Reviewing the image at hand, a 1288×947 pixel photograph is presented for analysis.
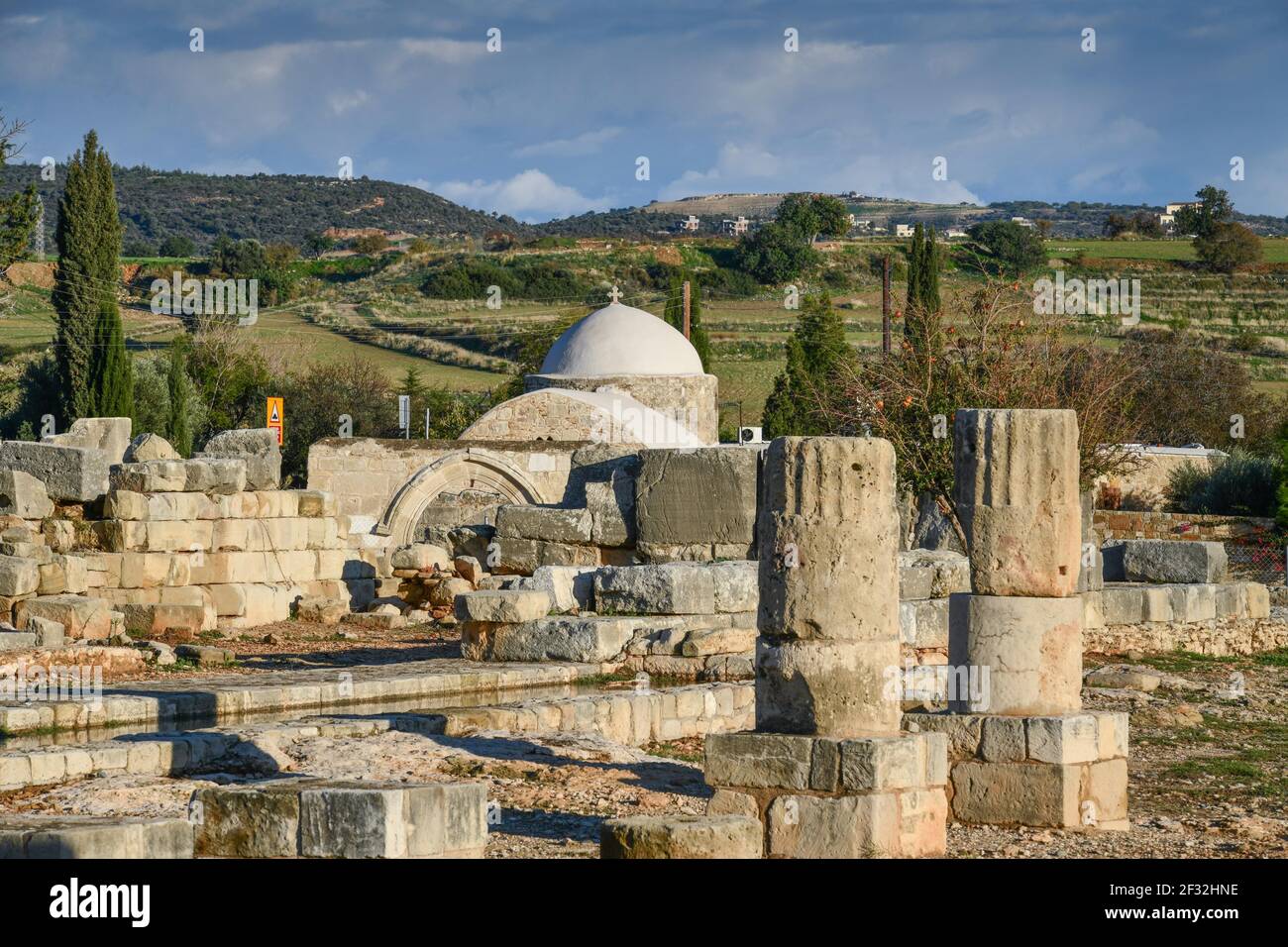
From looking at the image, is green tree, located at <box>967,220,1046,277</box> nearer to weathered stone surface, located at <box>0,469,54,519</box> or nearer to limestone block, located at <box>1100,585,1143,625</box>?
limestone block, located at <box>1100,585,1143,625</box>

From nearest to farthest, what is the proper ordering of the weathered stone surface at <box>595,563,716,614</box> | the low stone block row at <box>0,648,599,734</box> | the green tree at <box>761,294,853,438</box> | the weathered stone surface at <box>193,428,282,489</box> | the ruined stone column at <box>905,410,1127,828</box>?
the ruined stone column at <box>905,410,1127,828</box>, the low stone block row at <box>0,648,599,734</box>, the weathered stone surface at <box>595,563,716,614</box>, the weathered stone surface at <box>193,428,282,489</box>, the green tree at <box>761,294,853,438</box>

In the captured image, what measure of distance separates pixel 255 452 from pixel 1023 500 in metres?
11.5

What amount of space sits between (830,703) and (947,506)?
13.2 m

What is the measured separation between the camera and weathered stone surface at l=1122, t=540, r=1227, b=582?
1777cm

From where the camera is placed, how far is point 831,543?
7812 millimetres

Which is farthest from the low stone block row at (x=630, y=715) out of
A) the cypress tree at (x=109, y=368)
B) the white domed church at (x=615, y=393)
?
the cypress tree at (x=109, y=368)

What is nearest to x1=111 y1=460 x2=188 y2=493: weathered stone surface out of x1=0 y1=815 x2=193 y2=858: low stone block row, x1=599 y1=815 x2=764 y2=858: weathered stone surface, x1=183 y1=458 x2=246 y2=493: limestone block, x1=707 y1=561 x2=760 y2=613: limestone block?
x1=183 y1=458 x2=246 y2=493: limestone block

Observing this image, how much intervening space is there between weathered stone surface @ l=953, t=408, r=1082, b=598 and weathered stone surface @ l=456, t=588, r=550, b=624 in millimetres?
4185

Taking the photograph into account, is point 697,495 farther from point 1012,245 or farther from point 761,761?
point 1012,245
